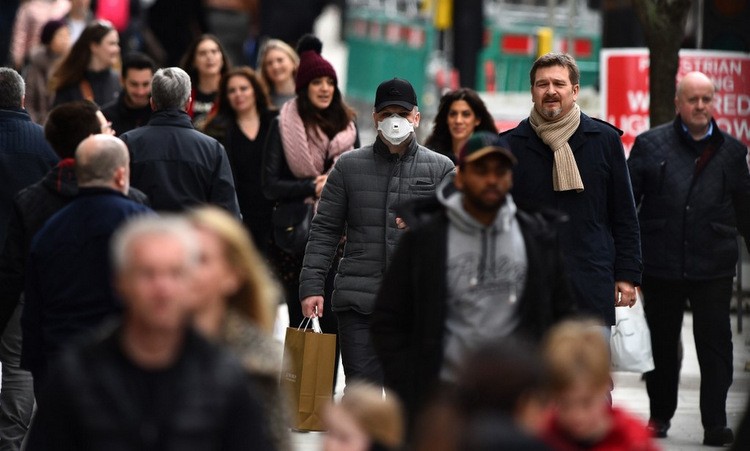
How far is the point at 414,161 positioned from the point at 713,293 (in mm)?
2317

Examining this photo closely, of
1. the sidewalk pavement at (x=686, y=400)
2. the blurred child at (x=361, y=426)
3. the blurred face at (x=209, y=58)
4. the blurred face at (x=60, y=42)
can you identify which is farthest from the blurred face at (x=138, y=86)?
the blurred child at (x=361, y=426)

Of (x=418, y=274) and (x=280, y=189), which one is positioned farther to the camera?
(x=280, y=189)

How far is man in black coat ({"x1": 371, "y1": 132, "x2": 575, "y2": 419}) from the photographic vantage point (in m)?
6.03

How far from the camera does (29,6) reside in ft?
58.5

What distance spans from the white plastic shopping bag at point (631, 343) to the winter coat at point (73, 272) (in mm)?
3937

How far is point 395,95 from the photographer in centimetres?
855

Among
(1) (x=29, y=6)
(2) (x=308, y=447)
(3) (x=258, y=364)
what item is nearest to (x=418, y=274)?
(3) (x=258, y=364)

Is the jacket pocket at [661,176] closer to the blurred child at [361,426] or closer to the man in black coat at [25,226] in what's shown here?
the man in black coat at [25,226]

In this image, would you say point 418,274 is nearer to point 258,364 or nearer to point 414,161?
point 258,364

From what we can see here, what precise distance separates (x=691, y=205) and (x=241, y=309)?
548 centimetres

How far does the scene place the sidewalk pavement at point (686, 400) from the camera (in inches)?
380

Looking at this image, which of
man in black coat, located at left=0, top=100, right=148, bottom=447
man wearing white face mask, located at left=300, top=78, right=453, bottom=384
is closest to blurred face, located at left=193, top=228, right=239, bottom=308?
man in black coat, located at left=0, top=100, right=148, bottom=447

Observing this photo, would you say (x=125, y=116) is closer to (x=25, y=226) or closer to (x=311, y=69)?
(x=311, y=69)

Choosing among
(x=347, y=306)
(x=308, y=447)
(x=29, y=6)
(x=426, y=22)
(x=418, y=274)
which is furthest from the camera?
(x=426, y=22)
